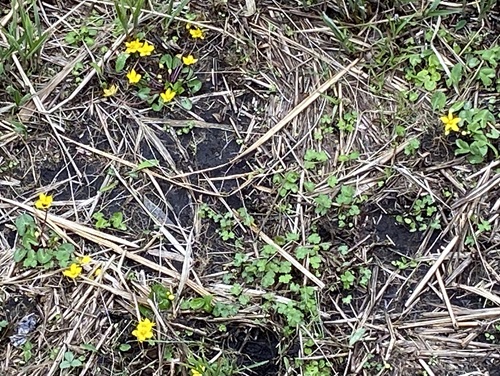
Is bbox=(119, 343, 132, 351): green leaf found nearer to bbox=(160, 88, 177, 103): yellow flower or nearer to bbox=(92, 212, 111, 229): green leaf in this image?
bbox=(92, 212, 111, 229): green leaf

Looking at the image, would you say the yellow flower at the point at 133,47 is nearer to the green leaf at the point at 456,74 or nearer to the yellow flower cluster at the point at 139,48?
the yellow flower cluster at the point at 139,48

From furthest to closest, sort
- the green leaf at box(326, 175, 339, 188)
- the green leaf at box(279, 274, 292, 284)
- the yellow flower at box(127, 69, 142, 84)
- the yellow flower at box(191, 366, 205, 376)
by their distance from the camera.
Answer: the yellow flower at box(127, 69, 142, 84)
the green leaf at box(326, 175, 339, 188)
the green leaf at box(279, 274, 292, 284)
the yellow flower at box(191, 366, 205, 376)

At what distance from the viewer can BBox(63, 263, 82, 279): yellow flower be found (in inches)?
75.9

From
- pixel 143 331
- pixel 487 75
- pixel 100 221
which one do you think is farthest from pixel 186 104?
pixel 487 75

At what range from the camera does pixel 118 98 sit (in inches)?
85.1

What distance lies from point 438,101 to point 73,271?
1.21 metres

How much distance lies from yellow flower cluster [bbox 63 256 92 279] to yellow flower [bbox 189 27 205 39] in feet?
2.59

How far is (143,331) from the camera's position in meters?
1.85

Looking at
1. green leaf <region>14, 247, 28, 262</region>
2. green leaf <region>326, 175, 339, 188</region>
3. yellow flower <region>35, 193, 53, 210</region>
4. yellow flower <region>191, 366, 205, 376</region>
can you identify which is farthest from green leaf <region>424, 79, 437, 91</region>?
green leaf <region>14, 247, 28, 262</region>

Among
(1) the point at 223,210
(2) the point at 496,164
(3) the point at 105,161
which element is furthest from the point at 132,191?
(2) the point at 496,164

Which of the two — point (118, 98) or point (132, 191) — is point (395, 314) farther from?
point (118, 98)

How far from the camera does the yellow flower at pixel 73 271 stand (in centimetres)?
193

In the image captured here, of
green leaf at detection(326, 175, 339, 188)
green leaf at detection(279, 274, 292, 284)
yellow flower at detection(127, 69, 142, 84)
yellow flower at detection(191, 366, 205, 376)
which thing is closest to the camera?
yellow flower at detection(191, 366, 205, 376)

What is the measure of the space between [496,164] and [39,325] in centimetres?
141
